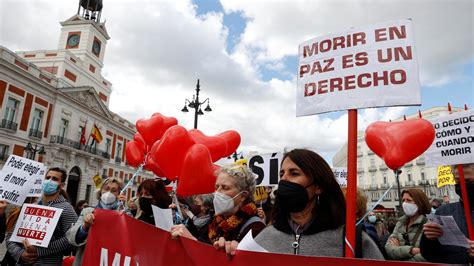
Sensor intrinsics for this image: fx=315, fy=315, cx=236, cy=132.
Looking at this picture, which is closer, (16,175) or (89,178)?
(16,175)

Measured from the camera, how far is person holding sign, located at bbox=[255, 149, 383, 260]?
5.56 ft

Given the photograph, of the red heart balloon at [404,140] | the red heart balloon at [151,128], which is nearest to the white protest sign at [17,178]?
the red heart balloon at [151,128]

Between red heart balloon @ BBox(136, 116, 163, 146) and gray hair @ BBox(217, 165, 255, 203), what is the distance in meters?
2.91

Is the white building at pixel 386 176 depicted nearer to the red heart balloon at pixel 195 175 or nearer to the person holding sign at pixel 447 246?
the red heart balloon at pixel 195 175

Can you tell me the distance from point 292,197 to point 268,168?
12.4 feet

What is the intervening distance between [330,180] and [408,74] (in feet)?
2.47

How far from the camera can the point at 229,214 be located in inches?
94.6

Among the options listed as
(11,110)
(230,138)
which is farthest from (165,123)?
(11,110)

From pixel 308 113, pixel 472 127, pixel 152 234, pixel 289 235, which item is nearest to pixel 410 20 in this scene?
pixel 308 113

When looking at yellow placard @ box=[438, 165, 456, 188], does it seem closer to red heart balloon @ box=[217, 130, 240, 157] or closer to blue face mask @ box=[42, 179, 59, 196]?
red heart balloon @ box=[217, 130, 240, 157]

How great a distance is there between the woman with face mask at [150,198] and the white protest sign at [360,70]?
6.41 ft

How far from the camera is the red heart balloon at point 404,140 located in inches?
97.7

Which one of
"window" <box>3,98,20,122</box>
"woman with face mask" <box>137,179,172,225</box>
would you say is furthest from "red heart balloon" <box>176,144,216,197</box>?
"window" <box>3,98,20,122</box>

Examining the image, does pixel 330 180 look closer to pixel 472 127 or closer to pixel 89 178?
pixel 472 127
